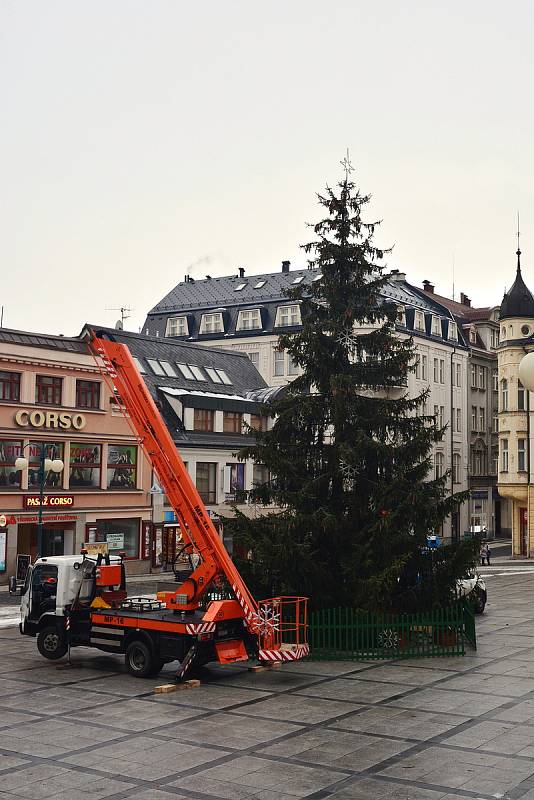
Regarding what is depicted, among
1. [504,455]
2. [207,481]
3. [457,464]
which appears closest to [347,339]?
[207,481]

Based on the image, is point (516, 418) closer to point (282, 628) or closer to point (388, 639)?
point (388, 639)

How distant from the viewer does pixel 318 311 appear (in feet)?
87.9

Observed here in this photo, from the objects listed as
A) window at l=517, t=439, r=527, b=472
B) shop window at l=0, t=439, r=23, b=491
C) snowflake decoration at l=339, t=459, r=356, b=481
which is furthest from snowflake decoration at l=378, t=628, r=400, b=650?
window at l=517, t=439, r=527, b=472

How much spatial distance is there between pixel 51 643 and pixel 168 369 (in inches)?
1263

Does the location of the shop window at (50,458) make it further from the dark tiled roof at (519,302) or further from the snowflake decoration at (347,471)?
the dark tiled roof at (519,302)

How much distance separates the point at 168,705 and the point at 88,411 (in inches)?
1112

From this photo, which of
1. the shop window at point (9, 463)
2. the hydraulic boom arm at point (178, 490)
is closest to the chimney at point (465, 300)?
the shop window at point (9, 463)

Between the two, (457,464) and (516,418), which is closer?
(516,418)

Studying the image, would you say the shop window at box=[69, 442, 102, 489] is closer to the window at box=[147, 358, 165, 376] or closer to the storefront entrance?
the storefront entrance

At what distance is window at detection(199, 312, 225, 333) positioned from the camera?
74938 mm

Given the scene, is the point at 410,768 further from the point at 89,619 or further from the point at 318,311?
the point at 318,311

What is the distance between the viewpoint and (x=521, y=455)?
66.2m

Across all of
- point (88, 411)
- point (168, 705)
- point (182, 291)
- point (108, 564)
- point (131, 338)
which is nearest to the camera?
point (168, 705)

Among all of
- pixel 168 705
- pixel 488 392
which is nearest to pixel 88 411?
pixel 168 705
